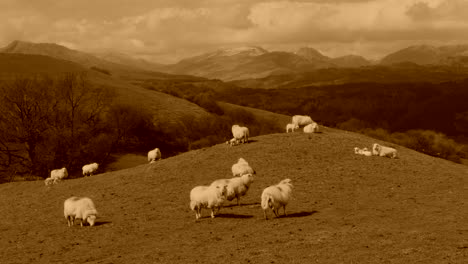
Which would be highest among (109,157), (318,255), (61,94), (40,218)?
(61,94)

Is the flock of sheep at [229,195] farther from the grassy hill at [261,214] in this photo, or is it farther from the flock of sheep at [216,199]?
the grassy hill at [261,214]

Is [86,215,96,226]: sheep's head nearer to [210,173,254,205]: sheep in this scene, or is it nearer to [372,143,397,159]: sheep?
[210,173,254,205]: sheep

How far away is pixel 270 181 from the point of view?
3177 cm

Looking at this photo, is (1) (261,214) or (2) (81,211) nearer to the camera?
(1) (261,214)

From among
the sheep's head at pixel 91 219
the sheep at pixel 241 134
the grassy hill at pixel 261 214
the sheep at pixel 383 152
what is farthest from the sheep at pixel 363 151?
the sheep's head at pixel 91 219

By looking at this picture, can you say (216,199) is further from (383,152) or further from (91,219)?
(383,152)

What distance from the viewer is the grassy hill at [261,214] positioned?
18.5 m

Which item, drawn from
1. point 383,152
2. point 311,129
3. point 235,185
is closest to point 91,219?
point 235,185

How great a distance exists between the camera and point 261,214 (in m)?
25.0

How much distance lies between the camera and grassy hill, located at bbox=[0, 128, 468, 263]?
18.5 metres

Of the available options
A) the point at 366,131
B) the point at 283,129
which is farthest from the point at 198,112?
the point at 366,131

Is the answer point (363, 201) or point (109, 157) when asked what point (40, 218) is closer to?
point (363, 201)

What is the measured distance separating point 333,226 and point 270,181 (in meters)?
10.5

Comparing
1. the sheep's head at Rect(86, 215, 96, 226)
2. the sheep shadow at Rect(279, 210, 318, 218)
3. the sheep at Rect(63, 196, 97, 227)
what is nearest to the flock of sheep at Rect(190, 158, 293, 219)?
the sheep shadow at Rect(279, 210, 318, 218)
